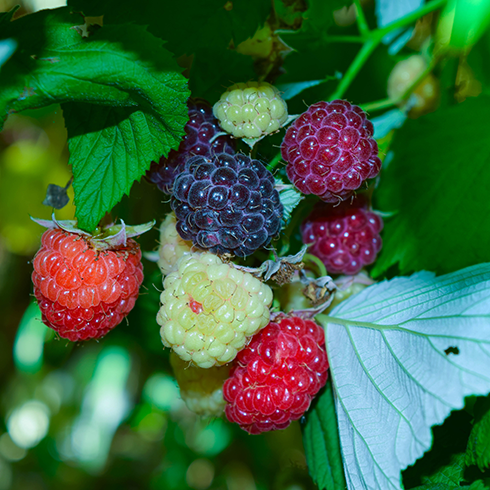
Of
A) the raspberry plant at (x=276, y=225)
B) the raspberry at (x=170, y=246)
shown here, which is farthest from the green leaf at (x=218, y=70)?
the raspberry at (x=170, y=246)

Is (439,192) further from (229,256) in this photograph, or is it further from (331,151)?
(229,256)

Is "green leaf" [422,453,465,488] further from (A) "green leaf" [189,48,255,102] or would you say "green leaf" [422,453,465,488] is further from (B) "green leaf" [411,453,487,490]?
(A) "green leaf" [189,48,255,102]

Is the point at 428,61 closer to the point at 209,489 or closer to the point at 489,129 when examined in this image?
the point at 489,129

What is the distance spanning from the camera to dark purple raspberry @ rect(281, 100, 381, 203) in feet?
2.03

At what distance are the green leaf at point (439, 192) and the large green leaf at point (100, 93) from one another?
0.47 metres

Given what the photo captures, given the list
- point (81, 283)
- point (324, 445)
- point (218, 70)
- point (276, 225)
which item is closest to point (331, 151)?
point (276, 225)

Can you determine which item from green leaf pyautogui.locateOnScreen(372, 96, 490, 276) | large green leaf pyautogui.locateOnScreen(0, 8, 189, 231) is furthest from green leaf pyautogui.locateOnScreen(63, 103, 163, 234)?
green leaf pyautogui.locateOnScreen(372, 96, 490, 276)

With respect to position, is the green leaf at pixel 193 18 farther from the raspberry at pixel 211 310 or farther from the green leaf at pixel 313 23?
the raspberry at pixel 211 310

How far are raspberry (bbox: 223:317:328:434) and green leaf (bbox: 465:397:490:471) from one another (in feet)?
0.74

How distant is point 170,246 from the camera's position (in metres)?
0.70

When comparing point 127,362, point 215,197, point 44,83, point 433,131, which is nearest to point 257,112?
point 215,197

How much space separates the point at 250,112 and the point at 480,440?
1.84 ft

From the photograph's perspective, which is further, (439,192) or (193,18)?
(439,192)

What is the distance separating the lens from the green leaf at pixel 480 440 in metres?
0.61
